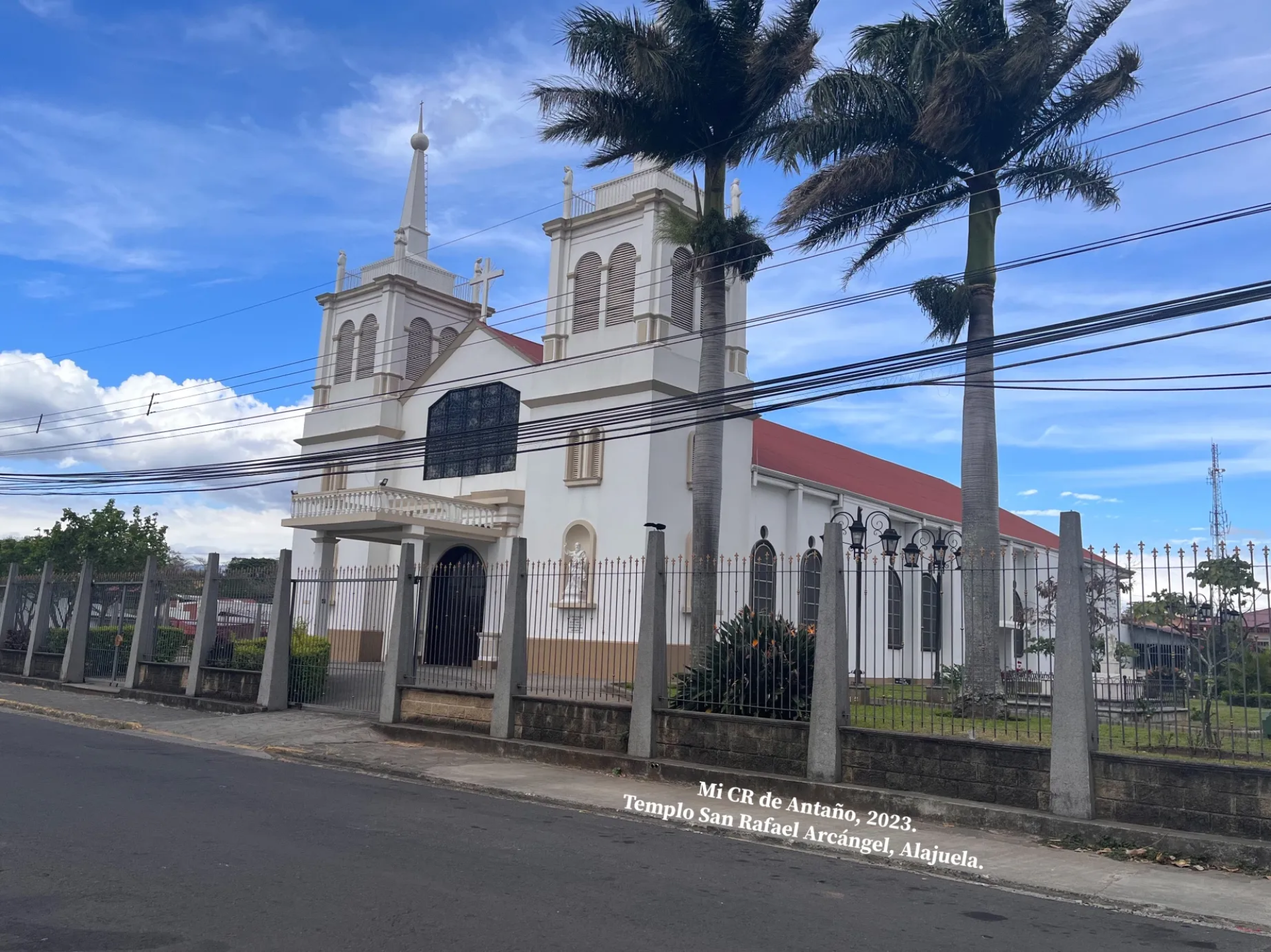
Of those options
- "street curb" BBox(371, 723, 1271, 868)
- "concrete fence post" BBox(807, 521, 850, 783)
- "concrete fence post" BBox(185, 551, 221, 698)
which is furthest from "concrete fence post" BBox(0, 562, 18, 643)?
"concrete fence post" BBox(807, 521, 850, 783)

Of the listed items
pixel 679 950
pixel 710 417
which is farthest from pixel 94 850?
pixel 710 417

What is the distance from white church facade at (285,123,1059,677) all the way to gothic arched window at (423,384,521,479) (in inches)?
2.3

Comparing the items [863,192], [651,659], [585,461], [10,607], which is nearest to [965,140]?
[863,192]

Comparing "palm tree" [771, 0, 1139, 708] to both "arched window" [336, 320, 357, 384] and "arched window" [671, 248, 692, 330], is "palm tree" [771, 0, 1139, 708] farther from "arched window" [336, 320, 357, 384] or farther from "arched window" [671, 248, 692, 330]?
"arched window" [336, 320, 357, 384]

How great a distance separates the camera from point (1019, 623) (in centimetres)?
1585

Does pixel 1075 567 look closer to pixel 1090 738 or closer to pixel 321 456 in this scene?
pixel 1090 738

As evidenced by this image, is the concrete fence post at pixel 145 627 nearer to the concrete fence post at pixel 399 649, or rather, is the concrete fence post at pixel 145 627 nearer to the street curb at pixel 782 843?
the concrete fence post at pixel 399 649

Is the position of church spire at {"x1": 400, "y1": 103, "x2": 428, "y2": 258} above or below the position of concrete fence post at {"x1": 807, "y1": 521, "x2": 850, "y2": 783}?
above

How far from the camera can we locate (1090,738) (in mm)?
9789

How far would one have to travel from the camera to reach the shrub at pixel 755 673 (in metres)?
12.2

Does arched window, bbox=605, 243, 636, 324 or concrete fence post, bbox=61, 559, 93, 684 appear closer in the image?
concrete fence post, bbox=61, 559, 93, 684

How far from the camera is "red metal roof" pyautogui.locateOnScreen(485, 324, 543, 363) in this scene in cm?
2876

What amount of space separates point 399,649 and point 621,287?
43.2 ft

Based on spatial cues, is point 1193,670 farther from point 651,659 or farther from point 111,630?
point 111,630
